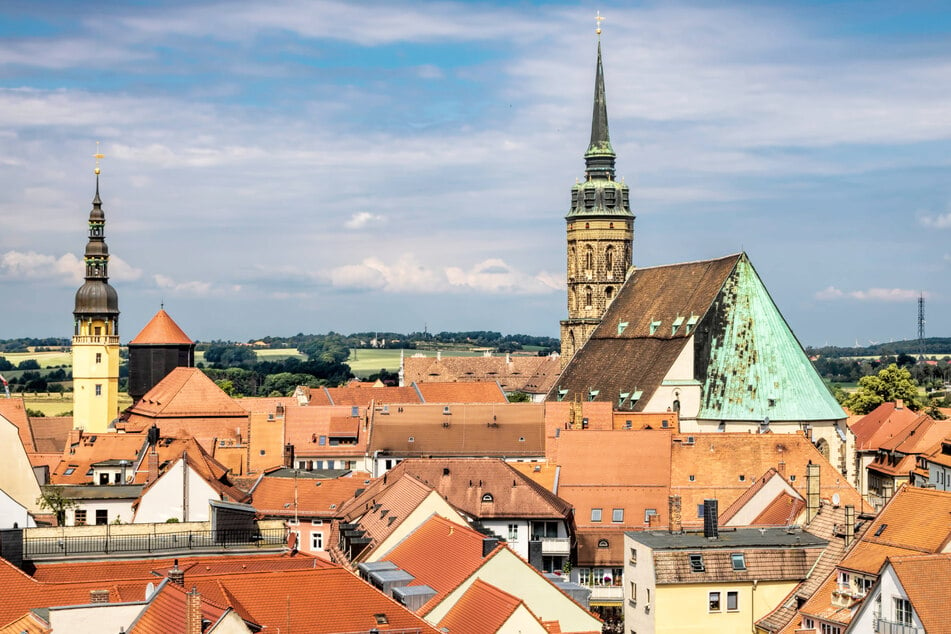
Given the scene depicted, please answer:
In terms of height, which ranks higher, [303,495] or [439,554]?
→ [439,554]

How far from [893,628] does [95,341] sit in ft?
331

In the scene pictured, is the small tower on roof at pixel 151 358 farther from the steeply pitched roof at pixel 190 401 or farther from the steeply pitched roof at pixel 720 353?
the steeply pitched roof at pixel 720 353

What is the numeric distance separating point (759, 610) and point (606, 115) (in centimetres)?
8708

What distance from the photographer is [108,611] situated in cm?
3238

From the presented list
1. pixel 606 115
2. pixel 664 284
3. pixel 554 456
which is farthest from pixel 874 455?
pixel 554 456

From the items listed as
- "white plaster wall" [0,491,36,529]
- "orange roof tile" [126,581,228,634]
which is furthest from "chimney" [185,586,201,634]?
"white plaster wall" [0,491,36,529]

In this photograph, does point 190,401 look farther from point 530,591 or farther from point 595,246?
point 530,591

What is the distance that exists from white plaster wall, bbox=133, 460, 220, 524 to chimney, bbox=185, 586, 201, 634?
32.7m

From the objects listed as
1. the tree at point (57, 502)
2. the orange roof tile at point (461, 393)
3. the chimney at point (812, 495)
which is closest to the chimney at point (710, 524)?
the chimney at point (812, 495)

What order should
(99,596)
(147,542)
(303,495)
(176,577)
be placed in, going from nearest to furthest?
(176,577) → (99,596) → (147,542) → (303,495)

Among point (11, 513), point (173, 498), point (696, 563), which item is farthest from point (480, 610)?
point (173, 498)

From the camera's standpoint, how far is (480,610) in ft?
128

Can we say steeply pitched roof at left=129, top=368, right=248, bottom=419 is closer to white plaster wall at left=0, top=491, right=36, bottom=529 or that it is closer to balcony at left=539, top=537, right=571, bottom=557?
balcony at left=539, top=537, right=571, bottom=557

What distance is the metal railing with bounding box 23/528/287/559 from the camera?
44406 millimetres
